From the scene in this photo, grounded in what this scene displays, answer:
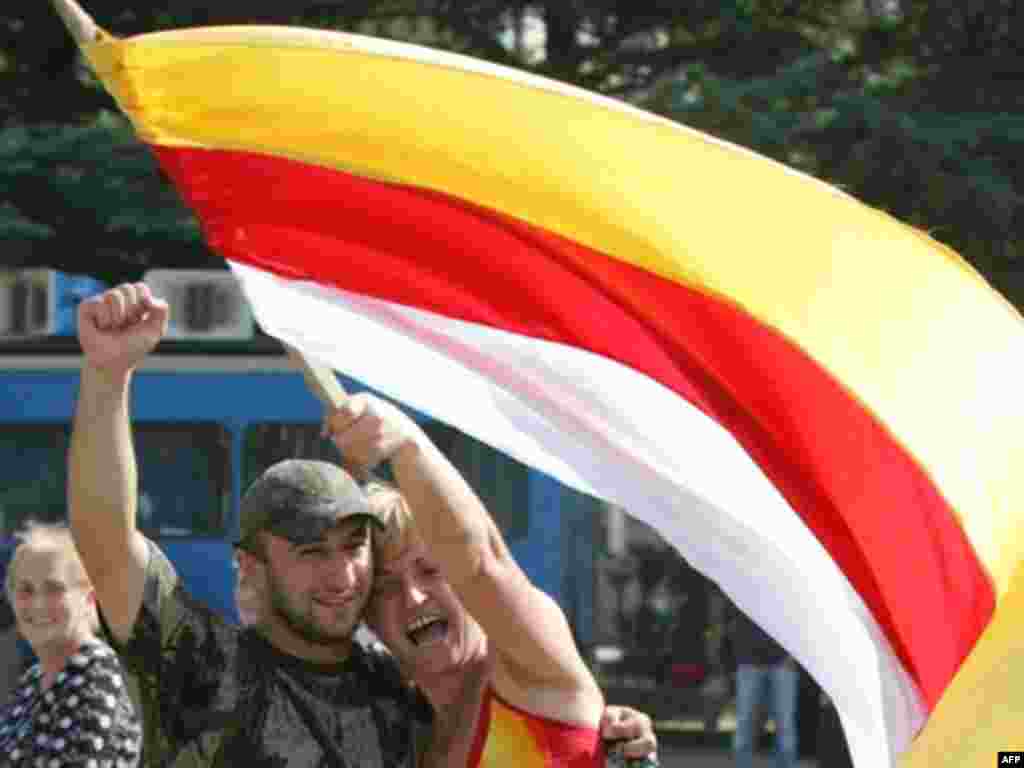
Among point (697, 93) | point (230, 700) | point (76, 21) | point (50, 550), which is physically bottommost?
point (230, 700)

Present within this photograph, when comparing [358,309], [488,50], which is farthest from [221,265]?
[358,309]

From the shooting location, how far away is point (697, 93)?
15141 millimetres

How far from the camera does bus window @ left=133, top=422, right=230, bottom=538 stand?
55.8ft

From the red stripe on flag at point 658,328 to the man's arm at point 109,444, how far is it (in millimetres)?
537

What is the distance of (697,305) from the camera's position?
5.13 metres

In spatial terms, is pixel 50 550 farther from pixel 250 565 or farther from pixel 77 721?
pixel 250 565

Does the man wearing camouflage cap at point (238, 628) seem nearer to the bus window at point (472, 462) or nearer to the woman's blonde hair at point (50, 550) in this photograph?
the woman's blonde hair at point (50, 550)

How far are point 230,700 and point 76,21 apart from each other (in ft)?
3.66

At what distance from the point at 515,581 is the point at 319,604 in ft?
1.21

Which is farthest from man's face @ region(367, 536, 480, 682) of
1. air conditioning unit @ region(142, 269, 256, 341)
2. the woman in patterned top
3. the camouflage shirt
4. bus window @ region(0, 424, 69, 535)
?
bus window @ region(0, 424, 69, 535)

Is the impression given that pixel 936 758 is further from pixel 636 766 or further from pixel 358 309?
pixel 358 309

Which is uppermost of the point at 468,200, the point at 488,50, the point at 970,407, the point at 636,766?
the point at 488,50

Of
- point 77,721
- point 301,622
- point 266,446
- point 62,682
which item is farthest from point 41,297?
point 301,622

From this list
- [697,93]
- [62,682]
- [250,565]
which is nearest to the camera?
[250,565]
